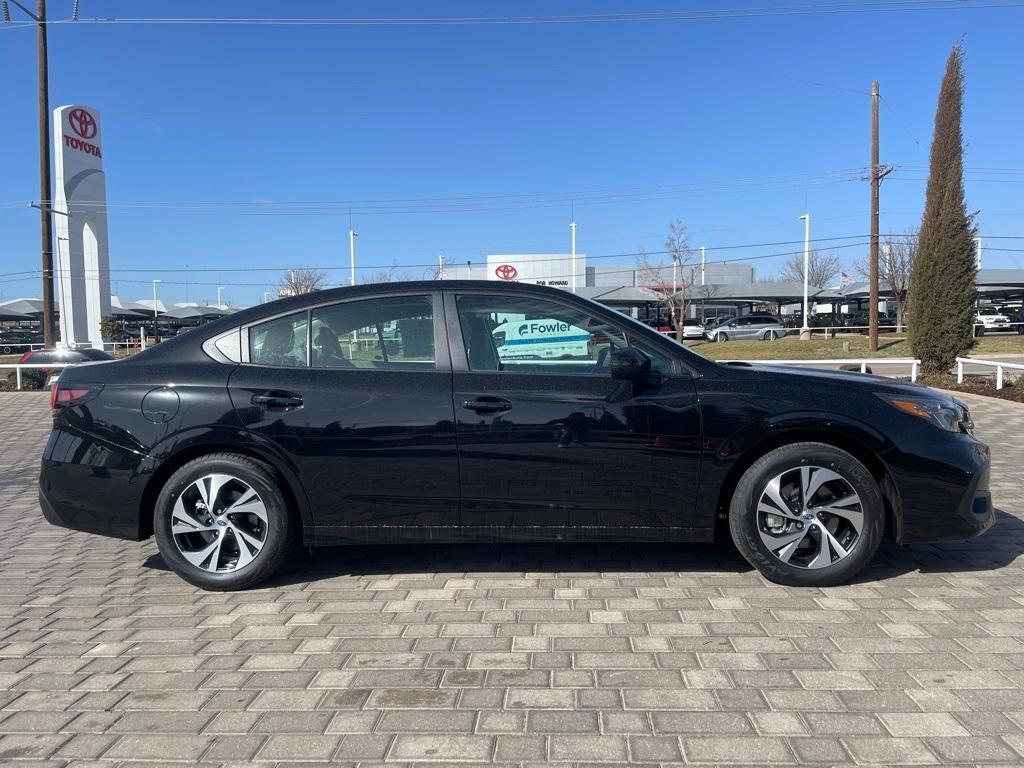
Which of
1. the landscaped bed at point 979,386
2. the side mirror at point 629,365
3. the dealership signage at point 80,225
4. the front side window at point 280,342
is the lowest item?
the landscaped bed at point 979,386

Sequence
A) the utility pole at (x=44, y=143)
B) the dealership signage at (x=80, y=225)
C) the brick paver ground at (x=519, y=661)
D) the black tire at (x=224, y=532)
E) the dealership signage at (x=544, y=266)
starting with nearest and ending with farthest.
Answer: the brick paver ground at (x=519, y=661) → the black tire at (x=224, y=532) → the utility pole at (x=44, y=143) → the dealership signage at (x=80, y=225) → the dealership signage at (x=544, y=266)

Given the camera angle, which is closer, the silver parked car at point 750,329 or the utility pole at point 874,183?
the utility pole at point 874,183

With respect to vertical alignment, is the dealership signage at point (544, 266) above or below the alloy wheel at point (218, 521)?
above

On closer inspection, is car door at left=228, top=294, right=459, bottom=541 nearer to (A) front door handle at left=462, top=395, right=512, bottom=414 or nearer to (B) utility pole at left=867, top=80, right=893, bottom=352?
(A) front door handle at left=462, top=395, right=512, bottom=414

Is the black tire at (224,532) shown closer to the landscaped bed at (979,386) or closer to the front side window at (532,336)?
A: the front side window at (532,336)

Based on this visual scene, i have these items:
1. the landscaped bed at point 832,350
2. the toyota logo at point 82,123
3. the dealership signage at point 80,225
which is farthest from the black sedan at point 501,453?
the toyota logo at point 82,123

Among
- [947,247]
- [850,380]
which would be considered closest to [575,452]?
[850,380]

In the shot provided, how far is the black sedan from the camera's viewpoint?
3.99m

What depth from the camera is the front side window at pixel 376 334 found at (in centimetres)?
423

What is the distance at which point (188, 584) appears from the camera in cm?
441

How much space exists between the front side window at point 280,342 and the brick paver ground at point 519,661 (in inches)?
51.9

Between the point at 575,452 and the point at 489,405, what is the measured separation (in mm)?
525

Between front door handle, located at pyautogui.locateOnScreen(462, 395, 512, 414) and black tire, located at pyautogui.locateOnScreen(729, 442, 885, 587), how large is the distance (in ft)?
4.43

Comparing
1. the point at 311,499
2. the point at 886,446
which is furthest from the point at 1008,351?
the point at 311,499
